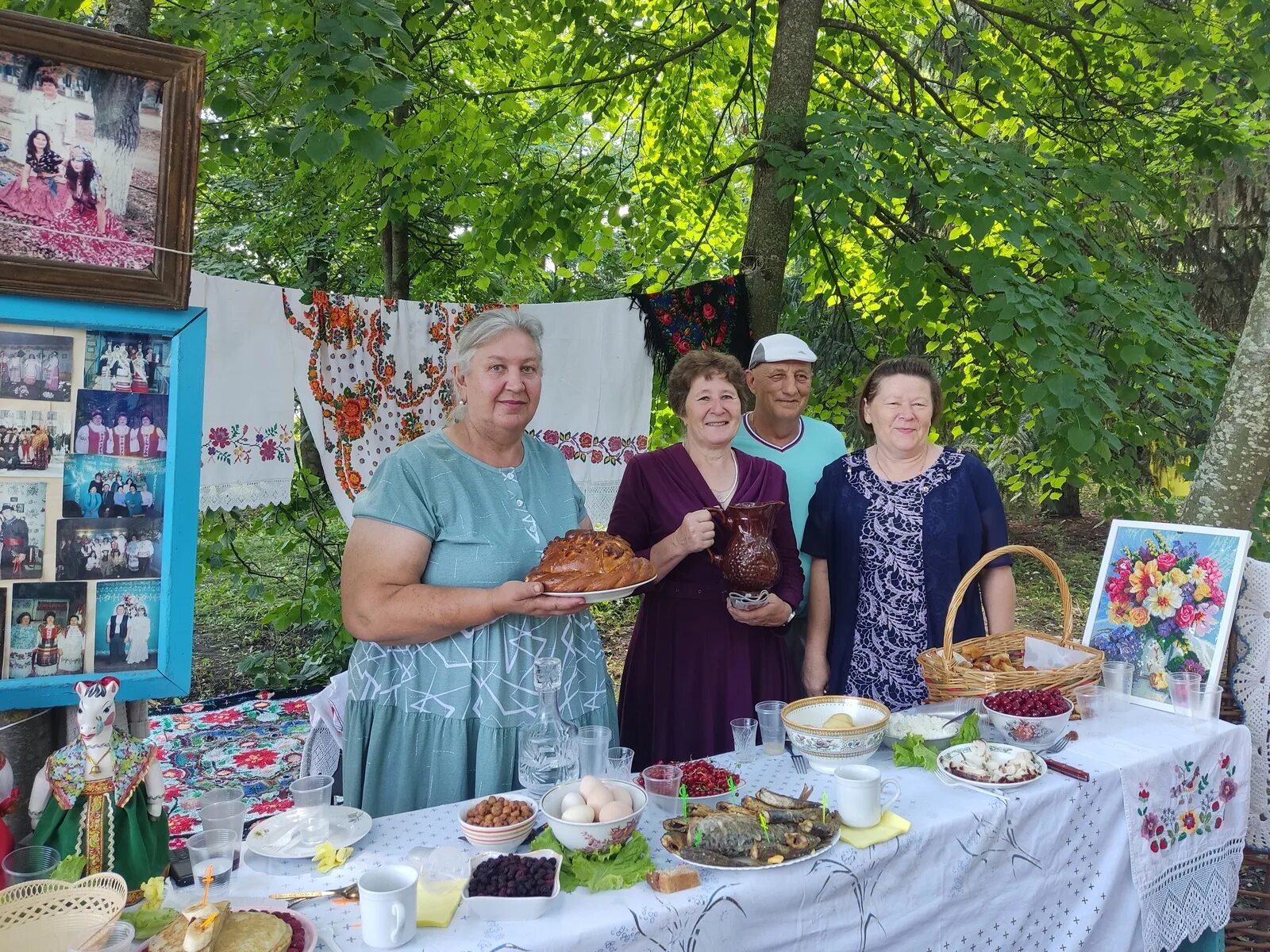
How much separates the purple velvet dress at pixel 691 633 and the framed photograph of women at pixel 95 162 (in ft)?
4.99

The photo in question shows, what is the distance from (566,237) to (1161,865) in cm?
365

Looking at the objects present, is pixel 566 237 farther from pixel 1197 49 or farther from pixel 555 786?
pixel 555 786

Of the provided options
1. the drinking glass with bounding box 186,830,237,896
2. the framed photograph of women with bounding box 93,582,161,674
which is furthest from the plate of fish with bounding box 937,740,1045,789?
the framed photograph of women with bounding box 93,582,161,674

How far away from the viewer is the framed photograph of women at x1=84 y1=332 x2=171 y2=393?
1.53 meters

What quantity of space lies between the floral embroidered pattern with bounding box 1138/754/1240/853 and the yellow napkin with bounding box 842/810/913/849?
2.36 ft

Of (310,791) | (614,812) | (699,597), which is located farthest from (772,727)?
(310,791)

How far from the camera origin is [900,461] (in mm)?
2734

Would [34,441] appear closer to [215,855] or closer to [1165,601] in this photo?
[215,855]

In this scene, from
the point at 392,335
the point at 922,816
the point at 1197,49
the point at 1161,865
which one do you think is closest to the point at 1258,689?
the point at 1161,865

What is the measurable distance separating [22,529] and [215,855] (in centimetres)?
67

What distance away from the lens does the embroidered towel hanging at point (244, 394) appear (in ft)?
10.2

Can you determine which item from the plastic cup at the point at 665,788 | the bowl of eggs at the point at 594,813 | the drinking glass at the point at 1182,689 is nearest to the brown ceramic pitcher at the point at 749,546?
the plastic cup at the point at 665,788

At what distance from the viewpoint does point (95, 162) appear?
1.48 m

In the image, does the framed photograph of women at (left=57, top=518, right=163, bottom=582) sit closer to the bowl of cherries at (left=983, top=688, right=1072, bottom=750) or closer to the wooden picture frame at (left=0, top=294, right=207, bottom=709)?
the wooden picture frame at (left=0, top=294, right=207, bottom=709)
